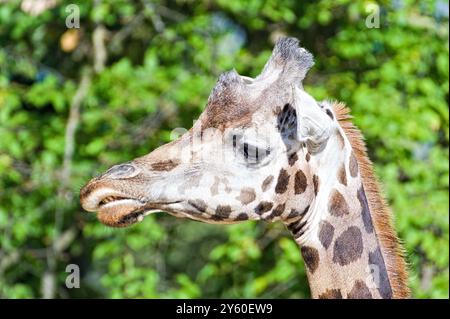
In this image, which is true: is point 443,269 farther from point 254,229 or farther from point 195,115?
point 195,115

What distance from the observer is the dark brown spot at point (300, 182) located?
10.2ft

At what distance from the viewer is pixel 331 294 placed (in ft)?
9.94

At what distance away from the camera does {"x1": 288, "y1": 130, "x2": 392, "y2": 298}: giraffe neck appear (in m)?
3.02

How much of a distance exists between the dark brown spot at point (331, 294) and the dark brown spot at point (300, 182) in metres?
0.33

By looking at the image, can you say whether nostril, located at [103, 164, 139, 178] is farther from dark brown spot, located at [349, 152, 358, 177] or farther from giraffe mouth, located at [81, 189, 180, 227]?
dark brown spot, located at [349, 152, 358, 177]

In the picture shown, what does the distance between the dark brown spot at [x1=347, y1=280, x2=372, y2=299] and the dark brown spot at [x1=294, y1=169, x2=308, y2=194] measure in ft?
1.12

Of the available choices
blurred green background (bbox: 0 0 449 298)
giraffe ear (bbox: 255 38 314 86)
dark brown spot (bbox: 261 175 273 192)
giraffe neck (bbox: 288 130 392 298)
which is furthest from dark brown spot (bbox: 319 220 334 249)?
blurred green background (bbox: 0 0 449 298)

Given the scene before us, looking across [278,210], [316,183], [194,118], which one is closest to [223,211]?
[278,210]

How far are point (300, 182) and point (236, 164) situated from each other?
21 cm

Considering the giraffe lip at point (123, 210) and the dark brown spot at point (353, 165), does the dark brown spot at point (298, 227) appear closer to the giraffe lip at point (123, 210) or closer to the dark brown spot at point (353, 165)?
the dark brown spot at point (353, 165)

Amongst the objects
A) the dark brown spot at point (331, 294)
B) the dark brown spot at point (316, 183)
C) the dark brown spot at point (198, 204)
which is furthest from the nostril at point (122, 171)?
the dark brown spot at point (331, 294)

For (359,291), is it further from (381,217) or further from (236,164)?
(236,164)

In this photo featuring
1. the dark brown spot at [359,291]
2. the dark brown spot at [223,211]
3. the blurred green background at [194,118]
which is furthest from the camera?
the blurred green background at [194,118]
